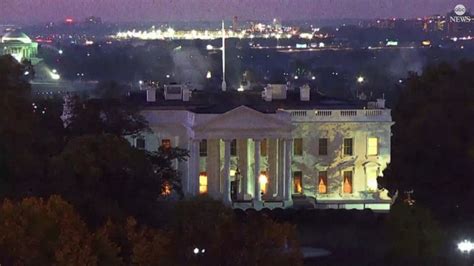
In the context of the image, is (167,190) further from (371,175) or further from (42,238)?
(42,238)

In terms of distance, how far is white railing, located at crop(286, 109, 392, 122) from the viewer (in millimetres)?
62094

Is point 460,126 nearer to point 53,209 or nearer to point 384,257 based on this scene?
point 384,257

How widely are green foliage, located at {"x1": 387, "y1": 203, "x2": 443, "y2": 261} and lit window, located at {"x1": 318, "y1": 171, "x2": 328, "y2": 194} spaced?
13.9 metres

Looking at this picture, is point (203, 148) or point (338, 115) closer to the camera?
point (203, 148)

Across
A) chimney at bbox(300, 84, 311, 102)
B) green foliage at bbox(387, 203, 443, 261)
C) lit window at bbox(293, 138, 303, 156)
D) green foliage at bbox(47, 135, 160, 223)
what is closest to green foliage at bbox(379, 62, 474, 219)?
green foliage at bbox(387, 203, 443, 261)

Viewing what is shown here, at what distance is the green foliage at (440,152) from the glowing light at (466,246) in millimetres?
4643

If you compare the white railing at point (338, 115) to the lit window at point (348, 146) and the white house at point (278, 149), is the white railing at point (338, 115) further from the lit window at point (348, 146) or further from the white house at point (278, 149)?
the lit window at point (348, 146)

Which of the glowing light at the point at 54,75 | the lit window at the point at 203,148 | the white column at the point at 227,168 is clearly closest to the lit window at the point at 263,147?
the white column at the point at 227,168

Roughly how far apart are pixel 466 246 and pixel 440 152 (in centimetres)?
805

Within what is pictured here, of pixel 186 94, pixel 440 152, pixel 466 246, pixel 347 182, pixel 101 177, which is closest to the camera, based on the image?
pixel 101 177

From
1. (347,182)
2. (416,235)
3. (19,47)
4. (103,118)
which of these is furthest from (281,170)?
(19,47)

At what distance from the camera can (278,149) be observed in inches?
2406

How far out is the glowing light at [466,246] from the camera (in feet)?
155

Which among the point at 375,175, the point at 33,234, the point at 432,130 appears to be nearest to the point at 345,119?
the point at 375,175
